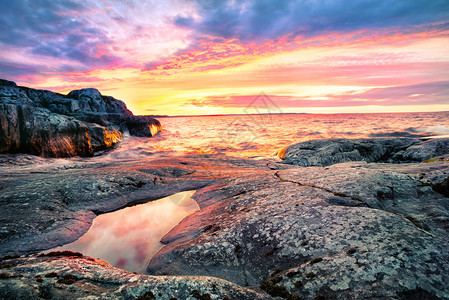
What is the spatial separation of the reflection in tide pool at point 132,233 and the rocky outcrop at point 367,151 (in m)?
17.3

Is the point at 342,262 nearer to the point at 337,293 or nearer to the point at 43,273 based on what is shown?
the point at 337,293

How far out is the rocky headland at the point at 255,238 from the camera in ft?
17.2

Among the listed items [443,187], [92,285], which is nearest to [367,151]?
[443,187]

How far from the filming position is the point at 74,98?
173ft

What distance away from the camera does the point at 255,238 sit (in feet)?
27.5

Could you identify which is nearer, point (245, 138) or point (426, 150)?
point (426, 150)

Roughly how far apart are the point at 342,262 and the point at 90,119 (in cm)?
4532

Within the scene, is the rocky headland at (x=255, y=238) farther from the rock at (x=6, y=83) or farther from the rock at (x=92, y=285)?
the rock at (x=6, y=83)

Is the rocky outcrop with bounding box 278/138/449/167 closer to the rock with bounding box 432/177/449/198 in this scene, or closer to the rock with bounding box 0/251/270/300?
the rock with bounding box 432/177/449/198

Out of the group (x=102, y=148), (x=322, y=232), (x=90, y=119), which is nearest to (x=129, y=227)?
(x=322, y=232)

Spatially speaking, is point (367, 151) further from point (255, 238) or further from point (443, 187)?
point (255, 238)

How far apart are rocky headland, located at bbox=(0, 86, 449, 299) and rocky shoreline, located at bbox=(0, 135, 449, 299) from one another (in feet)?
0.12

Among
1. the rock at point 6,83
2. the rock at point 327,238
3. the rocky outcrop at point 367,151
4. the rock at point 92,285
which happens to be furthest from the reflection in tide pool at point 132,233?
the rock at point 6,83

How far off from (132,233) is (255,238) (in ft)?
19.8
